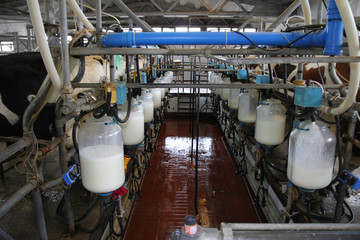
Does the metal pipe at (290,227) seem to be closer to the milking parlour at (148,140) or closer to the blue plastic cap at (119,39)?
the milking parlour at (148,140)

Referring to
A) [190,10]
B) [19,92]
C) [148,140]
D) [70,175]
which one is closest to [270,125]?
[70,175]

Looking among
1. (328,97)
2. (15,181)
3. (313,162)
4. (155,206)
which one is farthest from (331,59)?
(15,181)

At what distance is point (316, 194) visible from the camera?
103 inches

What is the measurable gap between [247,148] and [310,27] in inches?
122

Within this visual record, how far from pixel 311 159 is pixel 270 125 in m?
0.78

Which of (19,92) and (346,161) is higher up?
(19,92)

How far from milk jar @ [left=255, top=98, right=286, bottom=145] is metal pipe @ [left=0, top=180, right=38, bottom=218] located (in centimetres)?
202

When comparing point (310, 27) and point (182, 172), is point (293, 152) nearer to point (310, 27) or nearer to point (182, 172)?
point (310, 27)

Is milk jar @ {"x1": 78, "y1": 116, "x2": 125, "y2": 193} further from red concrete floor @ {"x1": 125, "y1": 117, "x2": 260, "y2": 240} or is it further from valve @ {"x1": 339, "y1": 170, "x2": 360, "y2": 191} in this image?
red concrete floor @ {"x1": 125, "y1": 117, "x2": 260, "y2": 240}

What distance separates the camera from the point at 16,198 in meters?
1.37

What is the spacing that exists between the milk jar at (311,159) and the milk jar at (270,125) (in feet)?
2.16

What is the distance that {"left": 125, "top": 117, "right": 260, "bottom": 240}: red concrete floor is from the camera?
326 cm

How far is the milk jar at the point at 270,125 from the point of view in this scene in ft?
8.30

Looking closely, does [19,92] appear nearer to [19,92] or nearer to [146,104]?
[19,92]
